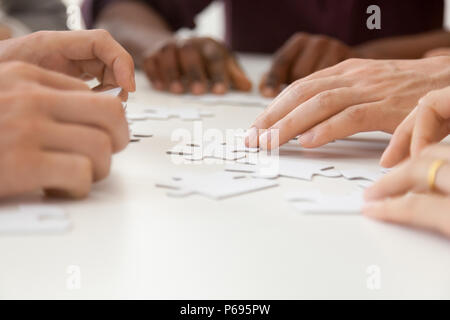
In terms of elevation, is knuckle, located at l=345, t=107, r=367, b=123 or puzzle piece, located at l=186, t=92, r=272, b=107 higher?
knuckle, located at l=345, t=107, r=367, b=123

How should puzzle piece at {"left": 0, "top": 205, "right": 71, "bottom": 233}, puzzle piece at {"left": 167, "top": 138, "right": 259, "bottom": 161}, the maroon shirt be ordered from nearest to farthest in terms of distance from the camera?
puzzle piece at {"left": 0, "top": 205, "right": 71, "bottom": 233} → puzzle piece at {"left": 167, "top": 138, "right": 259, "bottom": 161} → the maroon shirt

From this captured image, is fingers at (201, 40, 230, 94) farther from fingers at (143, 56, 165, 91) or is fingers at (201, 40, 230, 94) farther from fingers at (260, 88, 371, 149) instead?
fingers at (260, 88, 371, 149)

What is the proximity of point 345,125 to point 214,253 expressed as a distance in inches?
20.2

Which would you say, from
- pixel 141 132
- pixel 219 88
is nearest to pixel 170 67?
pixel 219 88

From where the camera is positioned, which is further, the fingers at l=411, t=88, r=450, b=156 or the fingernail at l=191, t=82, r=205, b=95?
the fingernail at l=191, t=82, r=205, b=95

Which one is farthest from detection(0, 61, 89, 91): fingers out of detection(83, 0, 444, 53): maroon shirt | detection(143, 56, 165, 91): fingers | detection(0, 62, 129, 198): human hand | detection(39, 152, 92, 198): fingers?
detection(83, 0, 444, 53): maroon shirt

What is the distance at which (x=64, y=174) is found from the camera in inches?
27.3

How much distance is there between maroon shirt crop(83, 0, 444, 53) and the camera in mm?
2379

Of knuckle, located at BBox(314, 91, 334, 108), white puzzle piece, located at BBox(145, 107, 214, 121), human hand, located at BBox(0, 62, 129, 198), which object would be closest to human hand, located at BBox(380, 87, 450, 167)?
knuckle, located at BBox(314, 91, 334, 108)

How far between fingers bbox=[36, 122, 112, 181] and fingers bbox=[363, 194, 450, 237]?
35 cm

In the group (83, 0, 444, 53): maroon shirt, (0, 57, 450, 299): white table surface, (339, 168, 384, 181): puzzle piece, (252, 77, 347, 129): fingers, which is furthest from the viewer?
(83, 0, 444, 53): maroon shirt

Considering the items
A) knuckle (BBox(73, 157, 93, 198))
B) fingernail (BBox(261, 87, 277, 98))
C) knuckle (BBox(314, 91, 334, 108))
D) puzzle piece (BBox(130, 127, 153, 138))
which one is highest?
knuckle (BBox(314, 91, 334, 108))

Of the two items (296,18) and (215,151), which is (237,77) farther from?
(296,18)

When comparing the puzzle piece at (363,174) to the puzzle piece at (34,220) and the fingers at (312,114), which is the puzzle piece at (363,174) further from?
the puzzle piece at (34,220)
